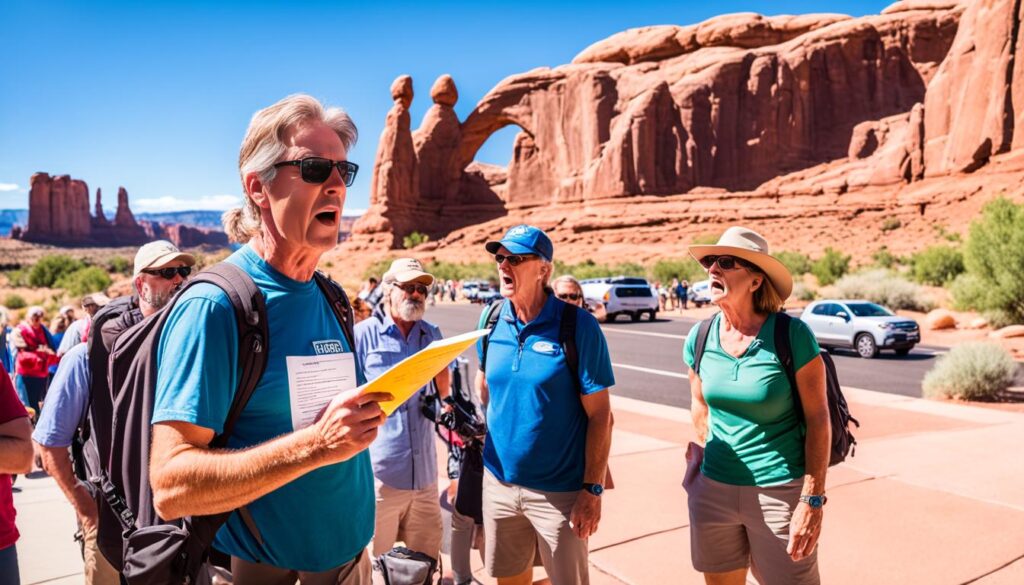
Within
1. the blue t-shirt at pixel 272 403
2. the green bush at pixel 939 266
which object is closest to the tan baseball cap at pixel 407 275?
the blue t-shirt at pixel 272 403

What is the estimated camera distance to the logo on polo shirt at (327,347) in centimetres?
176

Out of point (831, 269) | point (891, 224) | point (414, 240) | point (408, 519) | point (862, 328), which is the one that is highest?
point (414, 240)

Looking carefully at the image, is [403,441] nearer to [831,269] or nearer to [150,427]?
[150,427]

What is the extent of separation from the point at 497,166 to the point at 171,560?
92.9 m

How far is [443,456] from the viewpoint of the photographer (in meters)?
6.92

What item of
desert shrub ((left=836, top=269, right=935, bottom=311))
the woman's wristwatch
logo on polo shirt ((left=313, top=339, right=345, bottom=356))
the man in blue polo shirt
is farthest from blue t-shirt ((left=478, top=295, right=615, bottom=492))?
desert shrub ((left=836, top=269, right=935, bottom=311))

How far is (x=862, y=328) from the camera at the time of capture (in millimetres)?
16000

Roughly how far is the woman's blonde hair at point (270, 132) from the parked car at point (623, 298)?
76.5 feet

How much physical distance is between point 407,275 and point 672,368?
10757 millimetres

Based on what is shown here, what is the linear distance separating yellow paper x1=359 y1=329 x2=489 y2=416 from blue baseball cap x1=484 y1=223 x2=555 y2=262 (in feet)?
4.85

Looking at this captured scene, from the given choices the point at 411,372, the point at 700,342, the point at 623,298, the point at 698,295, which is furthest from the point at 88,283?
the point at 411,372

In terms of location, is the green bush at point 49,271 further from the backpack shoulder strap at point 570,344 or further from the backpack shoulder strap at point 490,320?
the backpack shoulder strap at point 570,344

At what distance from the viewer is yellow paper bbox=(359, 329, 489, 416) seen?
1.45 meters

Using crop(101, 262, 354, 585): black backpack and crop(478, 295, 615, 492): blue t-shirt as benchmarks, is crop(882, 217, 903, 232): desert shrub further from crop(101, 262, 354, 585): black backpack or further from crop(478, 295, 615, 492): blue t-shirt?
crop(101, 262, 354, 585): black backpack
